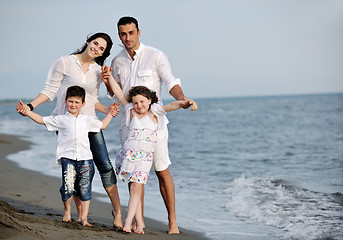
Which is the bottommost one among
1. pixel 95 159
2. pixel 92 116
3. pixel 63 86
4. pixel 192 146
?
pixel 192 146

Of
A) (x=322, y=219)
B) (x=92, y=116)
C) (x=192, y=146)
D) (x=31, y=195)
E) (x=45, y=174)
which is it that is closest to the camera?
(x=92, y=116)

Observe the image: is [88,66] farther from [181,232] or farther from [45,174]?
[45,174]

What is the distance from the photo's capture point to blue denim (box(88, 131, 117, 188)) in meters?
4.20

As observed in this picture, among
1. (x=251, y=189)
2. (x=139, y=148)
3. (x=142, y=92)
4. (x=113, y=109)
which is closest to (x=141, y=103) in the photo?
(x=142, y=92)

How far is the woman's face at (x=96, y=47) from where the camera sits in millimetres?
4133

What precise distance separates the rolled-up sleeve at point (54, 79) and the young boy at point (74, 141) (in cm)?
27

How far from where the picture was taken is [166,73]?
14.3ft

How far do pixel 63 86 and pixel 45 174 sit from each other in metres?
4.07

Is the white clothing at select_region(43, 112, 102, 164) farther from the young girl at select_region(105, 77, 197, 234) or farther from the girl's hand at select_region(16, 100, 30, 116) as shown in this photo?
the young girl at select_region(105, 77, 197, 234)

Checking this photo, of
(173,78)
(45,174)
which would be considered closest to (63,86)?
(173,78)

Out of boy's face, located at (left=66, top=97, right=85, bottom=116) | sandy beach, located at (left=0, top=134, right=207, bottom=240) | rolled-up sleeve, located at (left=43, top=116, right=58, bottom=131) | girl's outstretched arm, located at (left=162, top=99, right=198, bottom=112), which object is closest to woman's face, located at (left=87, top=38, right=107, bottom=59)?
boy's face, located at (left=66, top=97, right=85, bottom=116)

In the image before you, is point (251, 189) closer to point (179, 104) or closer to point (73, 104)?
point (179, 104)

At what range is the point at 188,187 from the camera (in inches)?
286

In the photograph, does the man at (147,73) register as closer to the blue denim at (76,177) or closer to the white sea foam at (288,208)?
the blue denim at (76,177)
